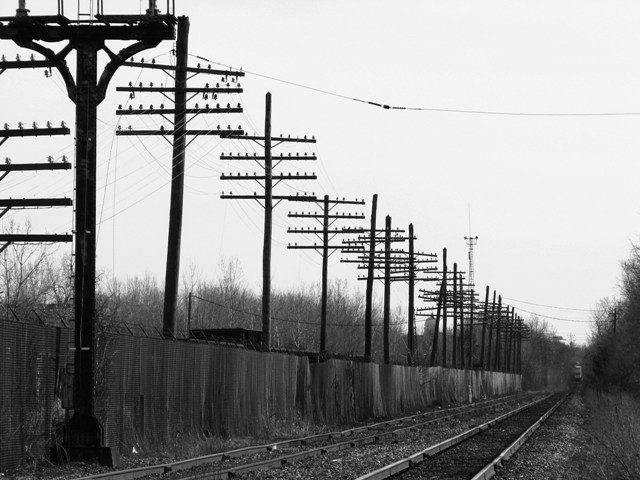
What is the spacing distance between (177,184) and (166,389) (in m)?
6.41

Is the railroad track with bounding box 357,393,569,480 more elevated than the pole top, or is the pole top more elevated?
the pole top

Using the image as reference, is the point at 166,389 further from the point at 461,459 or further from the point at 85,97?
the point at 85,97

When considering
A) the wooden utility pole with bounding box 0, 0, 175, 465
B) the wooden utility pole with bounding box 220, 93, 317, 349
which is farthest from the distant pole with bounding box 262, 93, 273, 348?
the wooden utility pole with bounding box 0, 0, 175, 465

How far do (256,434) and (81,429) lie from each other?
11.7 meters

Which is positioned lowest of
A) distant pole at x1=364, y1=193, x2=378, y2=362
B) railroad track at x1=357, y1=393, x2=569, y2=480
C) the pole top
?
A: railroad track at x1=357, y1=393, x2=569, y2=480

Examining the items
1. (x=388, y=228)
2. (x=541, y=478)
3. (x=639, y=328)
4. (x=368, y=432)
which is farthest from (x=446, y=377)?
(x=541, y=478)

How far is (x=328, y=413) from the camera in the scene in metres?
40.5

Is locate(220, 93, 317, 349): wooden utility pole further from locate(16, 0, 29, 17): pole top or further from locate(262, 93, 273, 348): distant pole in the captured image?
locate(16, 0, 29, 17): pole top

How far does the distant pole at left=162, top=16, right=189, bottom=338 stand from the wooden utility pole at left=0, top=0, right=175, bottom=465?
7.84 metres

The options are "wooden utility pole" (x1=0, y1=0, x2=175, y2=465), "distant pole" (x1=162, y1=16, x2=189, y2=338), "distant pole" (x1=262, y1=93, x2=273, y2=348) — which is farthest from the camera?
"distant pole" (x1=262, y1=93, x2=273, y2=348)

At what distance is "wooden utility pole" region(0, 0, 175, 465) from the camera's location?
→ 1986cm

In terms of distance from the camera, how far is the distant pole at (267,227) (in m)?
38.7

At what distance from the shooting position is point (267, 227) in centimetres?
3881

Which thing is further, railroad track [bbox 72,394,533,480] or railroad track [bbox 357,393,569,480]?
railroad track [bbox 357,393,569,480]
